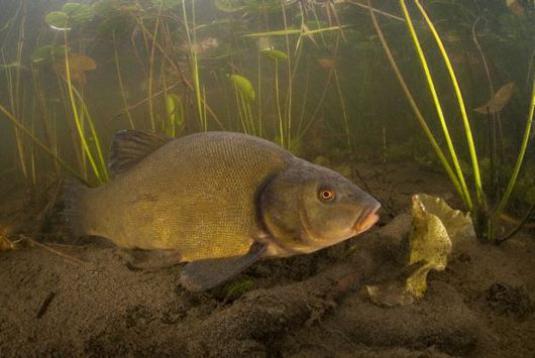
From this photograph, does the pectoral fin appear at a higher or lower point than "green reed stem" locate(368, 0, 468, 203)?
lower

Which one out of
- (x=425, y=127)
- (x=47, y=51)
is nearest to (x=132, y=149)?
(x=425, y=127)

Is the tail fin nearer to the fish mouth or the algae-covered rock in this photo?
the fish mouth

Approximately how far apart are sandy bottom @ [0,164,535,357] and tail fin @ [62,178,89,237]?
0.31m

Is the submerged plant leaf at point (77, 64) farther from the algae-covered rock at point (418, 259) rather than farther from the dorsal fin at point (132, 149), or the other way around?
the algae-covered rock at point (418, 259)

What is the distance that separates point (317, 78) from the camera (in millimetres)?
11625

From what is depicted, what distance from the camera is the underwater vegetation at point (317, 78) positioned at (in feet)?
14.8

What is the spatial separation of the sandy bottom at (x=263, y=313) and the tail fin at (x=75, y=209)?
31 centimetres

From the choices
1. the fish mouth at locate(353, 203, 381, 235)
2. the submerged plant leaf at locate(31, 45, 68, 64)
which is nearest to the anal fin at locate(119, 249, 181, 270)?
the fish mouth at locate(353, 203, 381, 235)

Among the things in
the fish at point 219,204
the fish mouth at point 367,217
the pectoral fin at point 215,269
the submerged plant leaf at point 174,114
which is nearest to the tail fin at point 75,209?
the fish at point 219,204

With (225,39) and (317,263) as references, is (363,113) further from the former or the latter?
(317,263)

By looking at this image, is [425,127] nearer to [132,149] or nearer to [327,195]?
[327,195]

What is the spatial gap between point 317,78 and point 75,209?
986 cm

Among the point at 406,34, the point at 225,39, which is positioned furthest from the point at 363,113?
the point at 225,39

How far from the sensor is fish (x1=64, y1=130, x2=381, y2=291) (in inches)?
85.5
